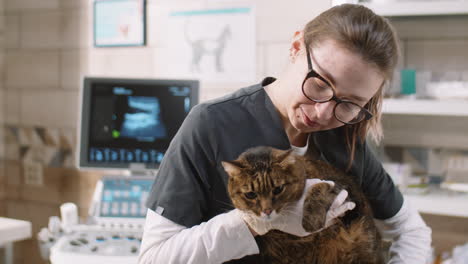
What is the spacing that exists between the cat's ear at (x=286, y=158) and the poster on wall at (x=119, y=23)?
5.17ft

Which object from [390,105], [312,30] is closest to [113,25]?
[390,105]

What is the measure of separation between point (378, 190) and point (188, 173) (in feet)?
1.65

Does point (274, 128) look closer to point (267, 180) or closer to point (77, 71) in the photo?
point (267, 180)

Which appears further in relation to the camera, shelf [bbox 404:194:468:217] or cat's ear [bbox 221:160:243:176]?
shelf [bbox 404:194:468:217]

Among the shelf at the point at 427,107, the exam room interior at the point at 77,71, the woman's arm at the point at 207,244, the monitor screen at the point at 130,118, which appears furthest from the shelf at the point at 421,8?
the woman's arm at the point at 207,244

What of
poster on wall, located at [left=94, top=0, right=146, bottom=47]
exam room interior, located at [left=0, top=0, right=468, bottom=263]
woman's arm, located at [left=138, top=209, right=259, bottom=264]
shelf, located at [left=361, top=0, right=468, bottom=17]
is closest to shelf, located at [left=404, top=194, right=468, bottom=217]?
exam room interior, located at [left=0, top=0, right=468, bottom=263]

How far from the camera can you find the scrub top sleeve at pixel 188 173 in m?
0.91

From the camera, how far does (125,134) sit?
1.85m

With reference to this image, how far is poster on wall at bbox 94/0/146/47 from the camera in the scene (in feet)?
7.35

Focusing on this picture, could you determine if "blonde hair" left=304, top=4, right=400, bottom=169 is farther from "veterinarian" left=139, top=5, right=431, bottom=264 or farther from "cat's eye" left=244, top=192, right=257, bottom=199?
"cat's eye" left=244, top=192, right=257, bottom=199

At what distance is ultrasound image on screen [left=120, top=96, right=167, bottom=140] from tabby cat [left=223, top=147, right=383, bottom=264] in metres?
0.99

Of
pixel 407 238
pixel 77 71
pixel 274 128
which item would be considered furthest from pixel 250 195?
pixel 77 71

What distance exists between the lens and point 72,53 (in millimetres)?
2422

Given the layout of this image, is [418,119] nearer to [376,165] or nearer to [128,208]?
[376,165]
